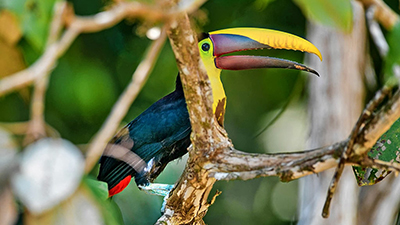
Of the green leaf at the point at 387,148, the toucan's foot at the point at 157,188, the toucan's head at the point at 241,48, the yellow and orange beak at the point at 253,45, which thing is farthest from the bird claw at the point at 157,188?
the green leaf at the point at 387,148

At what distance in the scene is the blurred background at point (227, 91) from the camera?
372 centimetres

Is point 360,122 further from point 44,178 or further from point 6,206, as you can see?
point 6,206

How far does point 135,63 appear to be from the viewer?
404 cm

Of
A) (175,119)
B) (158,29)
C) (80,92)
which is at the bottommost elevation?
(80,92)

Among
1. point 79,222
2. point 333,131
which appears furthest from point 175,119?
point 333,131

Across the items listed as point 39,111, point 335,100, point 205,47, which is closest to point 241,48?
point 205,47

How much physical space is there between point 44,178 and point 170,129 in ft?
3.97

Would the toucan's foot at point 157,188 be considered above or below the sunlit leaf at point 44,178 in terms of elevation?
below

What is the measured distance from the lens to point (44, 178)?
1.06 m

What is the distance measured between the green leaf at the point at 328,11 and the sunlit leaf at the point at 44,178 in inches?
24.6

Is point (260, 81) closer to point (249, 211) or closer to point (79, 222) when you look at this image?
point (249, 211)

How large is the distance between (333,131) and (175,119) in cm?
177

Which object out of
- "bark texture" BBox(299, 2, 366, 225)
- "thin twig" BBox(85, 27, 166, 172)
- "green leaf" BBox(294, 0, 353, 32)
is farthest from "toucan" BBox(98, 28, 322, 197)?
"bark texture" BBox(299, 2, 366, 225)

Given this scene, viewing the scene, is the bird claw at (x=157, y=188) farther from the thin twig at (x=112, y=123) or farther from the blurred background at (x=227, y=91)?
the blurred background at (x=227, y=91)
